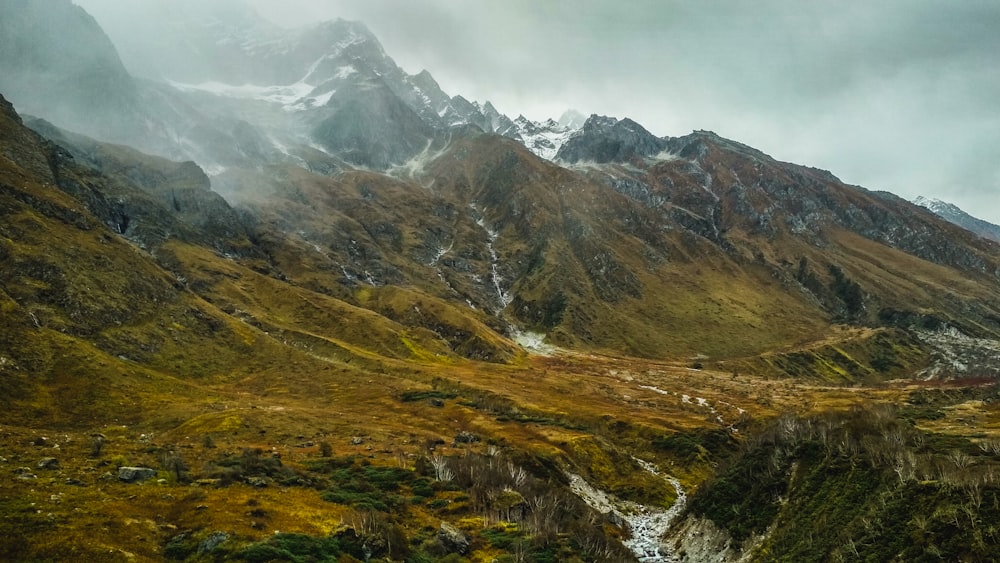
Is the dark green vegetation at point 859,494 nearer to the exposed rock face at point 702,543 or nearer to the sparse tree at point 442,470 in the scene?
the exposed rock face at point 702,543

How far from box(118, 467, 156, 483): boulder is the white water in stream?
45.6 meters

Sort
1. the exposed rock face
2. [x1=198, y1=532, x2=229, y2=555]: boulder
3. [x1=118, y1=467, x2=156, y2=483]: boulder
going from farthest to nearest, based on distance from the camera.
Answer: the exposed rock face < [x1=118, y1=467, x2=156, y2=483]: boulder < [x1=198, y1=532, x2=229, y2=555]: boulder

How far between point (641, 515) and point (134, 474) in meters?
59.4

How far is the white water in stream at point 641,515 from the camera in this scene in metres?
56.1

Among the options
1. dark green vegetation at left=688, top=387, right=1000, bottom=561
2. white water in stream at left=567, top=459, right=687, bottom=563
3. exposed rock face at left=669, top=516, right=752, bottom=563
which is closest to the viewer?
dark green vegetation at left=688, top=387, right=1000, bottom=561

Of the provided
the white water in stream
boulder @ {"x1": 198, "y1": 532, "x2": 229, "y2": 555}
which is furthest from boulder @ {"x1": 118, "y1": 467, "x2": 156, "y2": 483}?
the white water in stream

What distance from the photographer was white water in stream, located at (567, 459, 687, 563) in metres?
56.1

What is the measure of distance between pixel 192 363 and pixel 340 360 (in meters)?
42.8

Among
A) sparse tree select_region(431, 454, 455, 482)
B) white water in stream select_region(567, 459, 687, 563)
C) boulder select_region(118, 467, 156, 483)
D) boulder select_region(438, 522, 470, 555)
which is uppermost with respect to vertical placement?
boulder select_region(438, 522, 470, 555)

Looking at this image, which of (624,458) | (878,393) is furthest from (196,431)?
(878,393)

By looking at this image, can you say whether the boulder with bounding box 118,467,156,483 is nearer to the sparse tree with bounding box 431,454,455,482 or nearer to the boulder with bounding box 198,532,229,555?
the boulder with bounding box 198,532,229,555

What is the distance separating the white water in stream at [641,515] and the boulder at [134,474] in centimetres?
4562

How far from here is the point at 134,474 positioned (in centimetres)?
3969

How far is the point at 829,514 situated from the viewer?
1634 inches
